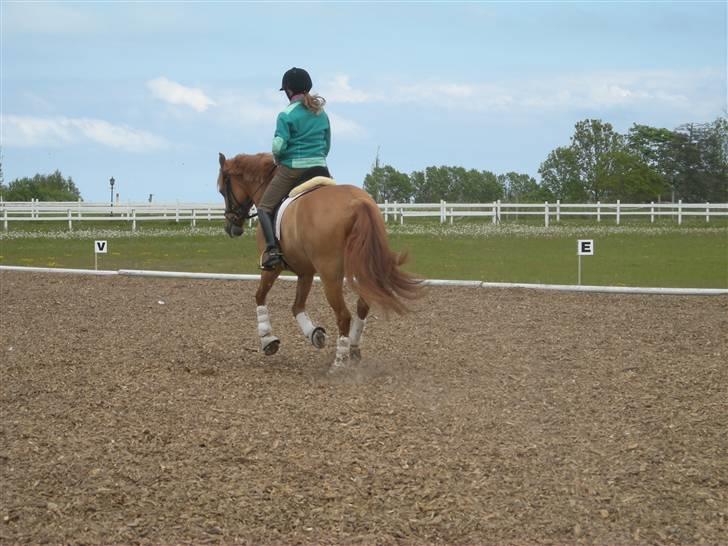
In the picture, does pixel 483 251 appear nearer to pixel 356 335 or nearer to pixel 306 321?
pixel 306 321

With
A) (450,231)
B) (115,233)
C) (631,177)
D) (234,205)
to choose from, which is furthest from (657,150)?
(234,205)

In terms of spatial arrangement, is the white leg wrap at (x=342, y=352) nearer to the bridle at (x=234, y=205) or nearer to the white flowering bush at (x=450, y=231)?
the bridle at (x=234, y=205)

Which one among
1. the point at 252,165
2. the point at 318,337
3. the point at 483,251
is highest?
the point at 252,165

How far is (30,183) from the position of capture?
7838 centimetres

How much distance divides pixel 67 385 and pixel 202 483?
3.02 metres

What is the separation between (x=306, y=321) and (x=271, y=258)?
0.67 m

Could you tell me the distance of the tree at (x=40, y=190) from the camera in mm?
68562

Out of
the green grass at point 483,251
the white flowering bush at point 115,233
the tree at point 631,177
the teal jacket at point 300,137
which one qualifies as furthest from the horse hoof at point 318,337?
the tree at point 631,177

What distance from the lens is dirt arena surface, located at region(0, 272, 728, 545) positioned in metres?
4.77

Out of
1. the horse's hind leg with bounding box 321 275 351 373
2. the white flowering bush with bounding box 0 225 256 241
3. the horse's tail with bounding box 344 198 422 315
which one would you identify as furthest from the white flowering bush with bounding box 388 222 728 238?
the horse's tail with bounding box 344 198 422 315

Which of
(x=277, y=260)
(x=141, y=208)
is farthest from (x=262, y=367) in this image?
(x=141, y=208)

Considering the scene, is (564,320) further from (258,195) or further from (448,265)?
(448,265)

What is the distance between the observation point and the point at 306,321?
9.02 meters

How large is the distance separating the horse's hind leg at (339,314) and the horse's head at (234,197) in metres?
1.89
